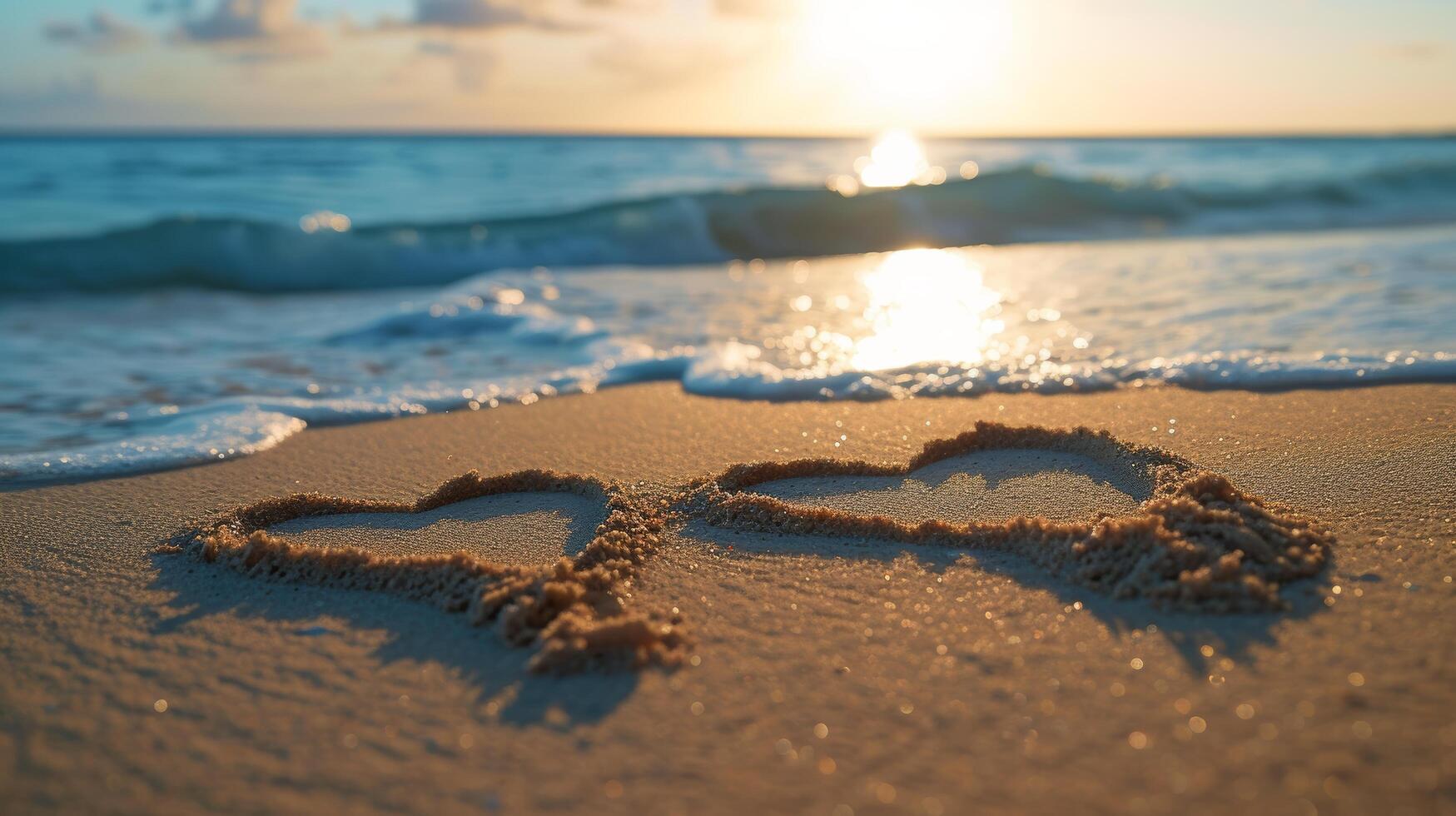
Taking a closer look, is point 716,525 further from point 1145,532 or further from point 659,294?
point 659,294

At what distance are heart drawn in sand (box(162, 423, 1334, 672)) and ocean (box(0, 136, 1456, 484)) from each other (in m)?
1.07

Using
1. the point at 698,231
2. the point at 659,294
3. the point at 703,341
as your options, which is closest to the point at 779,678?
the point at 703,341

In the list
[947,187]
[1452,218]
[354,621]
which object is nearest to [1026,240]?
[947,187]

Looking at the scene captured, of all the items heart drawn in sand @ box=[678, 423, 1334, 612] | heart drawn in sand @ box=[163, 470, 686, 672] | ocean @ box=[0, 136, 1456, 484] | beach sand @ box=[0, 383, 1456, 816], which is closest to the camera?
beach sand @ box=[0, 383, 1456, 816]

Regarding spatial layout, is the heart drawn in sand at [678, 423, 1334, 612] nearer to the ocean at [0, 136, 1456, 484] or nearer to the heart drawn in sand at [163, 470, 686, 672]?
the heart drawn in sand at [163, 470, 686, 672]

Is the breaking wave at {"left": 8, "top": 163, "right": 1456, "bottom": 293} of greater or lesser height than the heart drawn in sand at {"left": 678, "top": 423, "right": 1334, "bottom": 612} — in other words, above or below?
above

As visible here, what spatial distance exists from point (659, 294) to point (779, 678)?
541cm

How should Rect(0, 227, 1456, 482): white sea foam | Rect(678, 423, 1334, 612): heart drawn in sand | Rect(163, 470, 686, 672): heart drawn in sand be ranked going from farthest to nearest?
Rect(0, 227, 1456, 482): white sea foam
Rect(678, 423, 1334, 612): heart drawn in sand
Rect(163, 470, 686, 672): heart drawn in sand

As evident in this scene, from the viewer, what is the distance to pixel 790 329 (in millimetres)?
5266

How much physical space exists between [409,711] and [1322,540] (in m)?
1.85

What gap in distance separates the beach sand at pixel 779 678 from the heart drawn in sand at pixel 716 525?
4 cm

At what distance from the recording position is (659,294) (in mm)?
6930

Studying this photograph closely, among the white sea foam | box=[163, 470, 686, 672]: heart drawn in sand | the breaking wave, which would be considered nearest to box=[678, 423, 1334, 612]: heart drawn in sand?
box=[163, 470, 686, 672]: heart drawn in sand

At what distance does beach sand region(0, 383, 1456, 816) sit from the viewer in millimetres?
1396
